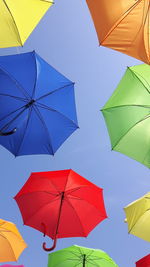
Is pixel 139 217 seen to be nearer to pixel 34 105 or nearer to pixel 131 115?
pixel 131 115

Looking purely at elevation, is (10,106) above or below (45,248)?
above

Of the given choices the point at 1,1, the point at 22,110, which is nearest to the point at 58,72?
the point at 22,110

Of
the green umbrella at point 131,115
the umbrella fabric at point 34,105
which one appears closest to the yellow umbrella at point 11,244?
the umbrella fabric at point 34,105

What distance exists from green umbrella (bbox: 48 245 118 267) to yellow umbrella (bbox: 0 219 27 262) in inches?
38.3

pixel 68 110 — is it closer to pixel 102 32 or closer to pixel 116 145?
pixel 116 145

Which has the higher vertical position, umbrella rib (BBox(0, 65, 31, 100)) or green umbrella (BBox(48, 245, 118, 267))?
umbrella rib (BBox(0, 65, 31, 100))

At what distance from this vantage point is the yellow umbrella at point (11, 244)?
9008mm

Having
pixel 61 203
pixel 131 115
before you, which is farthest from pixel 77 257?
pixel 131 115

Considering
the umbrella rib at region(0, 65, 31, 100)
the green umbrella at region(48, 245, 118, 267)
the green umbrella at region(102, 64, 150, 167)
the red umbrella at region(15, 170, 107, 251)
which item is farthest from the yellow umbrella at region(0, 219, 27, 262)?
the green umbrella at region(102, 64, 150, 167)

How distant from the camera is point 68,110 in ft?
25.7

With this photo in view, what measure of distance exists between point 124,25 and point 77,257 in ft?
22.5

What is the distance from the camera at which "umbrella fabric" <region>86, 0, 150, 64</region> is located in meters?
6.23

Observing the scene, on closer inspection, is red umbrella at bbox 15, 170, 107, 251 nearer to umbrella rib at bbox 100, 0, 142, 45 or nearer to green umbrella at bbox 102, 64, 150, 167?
green umbrella at bbox 102, 64, 150, 167

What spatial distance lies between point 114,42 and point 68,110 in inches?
83.3
